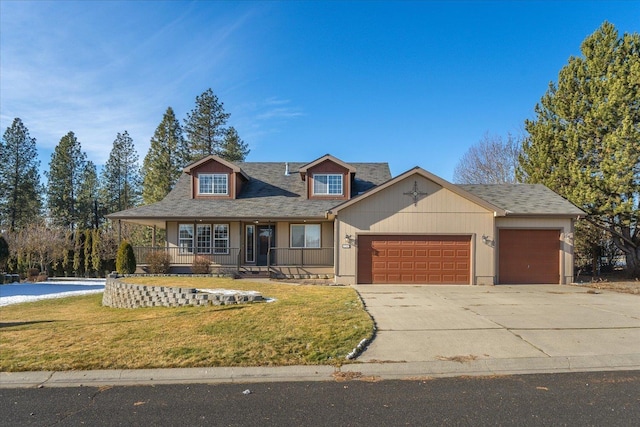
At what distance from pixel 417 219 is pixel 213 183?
10507 mm

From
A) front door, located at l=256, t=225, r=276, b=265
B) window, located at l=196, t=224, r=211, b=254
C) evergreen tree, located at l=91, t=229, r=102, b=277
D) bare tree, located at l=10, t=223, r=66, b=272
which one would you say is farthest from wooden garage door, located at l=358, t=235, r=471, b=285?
bare tree, located at l=10, t=223, r=66, b=272

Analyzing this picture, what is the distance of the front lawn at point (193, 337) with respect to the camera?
19.5 ft

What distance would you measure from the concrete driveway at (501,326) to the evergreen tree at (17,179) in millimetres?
39595

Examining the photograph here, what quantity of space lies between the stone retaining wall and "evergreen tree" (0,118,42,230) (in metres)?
31.3

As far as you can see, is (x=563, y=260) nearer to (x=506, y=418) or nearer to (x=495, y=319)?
(x=495, y=319)

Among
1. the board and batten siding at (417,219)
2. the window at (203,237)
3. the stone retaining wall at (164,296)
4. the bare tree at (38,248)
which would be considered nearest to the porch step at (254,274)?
the window at (203,237)

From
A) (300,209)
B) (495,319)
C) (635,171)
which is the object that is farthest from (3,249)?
(635,171)

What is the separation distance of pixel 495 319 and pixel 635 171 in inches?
545

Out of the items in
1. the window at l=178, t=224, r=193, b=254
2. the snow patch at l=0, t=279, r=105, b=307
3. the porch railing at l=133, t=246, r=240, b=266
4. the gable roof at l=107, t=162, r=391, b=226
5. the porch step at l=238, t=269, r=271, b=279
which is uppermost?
the gable roof at l=107, t=162, r=391, b=226

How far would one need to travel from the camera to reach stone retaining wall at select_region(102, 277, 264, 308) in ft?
35.0

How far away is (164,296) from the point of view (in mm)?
11969

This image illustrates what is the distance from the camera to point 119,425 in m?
4.12

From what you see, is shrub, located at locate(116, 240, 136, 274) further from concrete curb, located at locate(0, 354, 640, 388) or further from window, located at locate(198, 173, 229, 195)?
concrete curb, located at locate(0, 354, 640, 388)

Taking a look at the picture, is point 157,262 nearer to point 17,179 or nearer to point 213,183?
point 213,183
